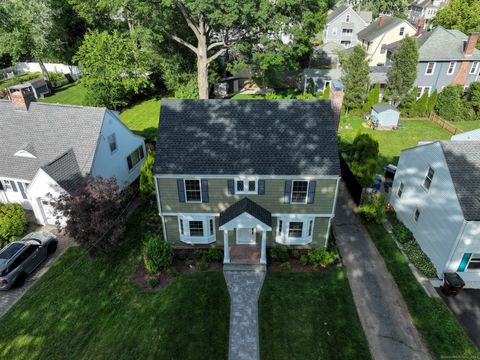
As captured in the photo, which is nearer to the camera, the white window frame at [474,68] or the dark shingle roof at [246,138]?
the dark shingle roof at [246,138]

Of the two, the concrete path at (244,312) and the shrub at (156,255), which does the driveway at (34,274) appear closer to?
the shrub at (156,255)

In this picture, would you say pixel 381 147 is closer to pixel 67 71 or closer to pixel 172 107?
pixel 172 107

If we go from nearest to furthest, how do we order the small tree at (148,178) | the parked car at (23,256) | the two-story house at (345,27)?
the parked car at (23,256), the small tree at (148,178), the two-story house at (345,27)

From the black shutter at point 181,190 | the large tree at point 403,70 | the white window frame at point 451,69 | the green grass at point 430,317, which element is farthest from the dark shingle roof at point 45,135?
the white window frame at point 451,69

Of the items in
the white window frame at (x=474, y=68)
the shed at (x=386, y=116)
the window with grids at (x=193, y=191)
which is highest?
the white window frame at (x=474, y=68)

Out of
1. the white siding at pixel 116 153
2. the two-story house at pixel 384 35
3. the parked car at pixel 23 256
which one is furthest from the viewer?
the two-story house at pixel 384 35

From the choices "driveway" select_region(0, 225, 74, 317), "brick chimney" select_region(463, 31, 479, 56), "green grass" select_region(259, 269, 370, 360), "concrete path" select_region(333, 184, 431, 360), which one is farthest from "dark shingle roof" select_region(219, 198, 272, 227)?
"brick chimney" select_region(463, 31, 479, 56)
